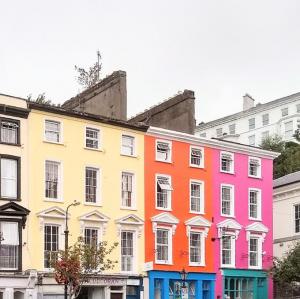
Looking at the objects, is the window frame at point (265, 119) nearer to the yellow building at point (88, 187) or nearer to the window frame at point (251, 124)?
the window frame at point (251, 124)

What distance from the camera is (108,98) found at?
2178 inches

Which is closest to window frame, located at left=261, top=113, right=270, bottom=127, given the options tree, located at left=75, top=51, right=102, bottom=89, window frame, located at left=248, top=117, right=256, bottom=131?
window frame, located at left=248, top=117, right=256, bottom=131

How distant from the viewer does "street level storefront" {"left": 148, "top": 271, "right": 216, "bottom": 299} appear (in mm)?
51750

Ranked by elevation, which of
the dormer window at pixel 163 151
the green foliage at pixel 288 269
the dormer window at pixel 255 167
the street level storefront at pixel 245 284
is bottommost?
the street level storefront at pixel 245 284

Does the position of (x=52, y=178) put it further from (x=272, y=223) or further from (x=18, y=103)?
(x=272, y=223)

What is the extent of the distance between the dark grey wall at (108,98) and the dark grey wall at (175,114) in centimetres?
339

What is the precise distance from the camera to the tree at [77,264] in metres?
43.1

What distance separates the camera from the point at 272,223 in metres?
61.0

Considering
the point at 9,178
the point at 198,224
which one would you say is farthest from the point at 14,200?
the point at 198,224

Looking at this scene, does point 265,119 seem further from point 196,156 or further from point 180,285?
point 180,285

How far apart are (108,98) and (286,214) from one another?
739 inches

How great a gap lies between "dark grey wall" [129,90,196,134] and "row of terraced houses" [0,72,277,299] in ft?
0.26

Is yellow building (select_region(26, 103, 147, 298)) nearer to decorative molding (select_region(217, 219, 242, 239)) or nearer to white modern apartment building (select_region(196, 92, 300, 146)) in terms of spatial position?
decorative molding (select_region(217, 219, 242, 239))

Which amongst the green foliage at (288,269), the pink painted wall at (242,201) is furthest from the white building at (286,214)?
the green foliage at (288,269)
